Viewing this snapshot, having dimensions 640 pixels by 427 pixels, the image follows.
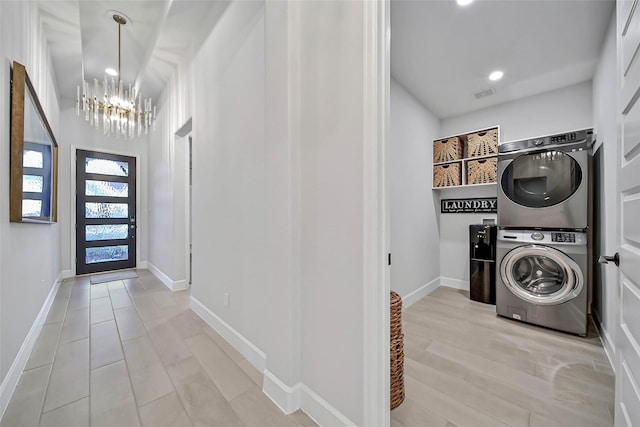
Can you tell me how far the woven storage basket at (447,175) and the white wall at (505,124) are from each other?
292 millimetres

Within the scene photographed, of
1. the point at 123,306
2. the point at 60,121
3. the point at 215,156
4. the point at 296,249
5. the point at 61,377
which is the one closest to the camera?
the point at 296,249

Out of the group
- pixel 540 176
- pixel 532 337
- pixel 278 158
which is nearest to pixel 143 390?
pixel 278 158

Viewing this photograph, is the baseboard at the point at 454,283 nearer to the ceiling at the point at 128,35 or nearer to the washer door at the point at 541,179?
the washer door at the point at 541,179

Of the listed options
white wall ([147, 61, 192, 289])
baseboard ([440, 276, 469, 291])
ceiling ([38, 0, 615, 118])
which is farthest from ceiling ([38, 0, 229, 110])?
baseboard ([440, 276, 469, 291])

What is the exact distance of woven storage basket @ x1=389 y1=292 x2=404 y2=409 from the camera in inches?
53.1

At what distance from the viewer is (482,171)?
311 cm

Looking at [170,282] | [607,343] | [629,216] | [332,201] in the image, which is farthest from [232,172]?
[607,343]

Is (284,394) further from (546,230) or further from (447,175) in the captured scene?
(447,175)

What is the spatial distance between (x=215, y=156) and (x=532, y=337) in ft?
10.9

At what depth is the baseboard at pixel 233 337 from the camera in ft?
→ 5.79

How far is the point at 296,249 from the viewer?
4.58 feet

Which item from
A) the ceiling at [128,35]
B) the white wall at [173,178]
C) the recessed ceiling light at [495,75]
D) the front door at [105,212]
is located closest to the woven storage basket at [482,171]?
the recessed ceiling light at [495,75]

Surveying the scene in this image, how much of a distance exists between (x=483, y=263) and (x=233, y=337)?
9.45 feet

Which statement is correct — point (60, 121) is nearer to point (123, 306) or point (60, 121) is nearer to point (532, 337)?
point (123, 306)
